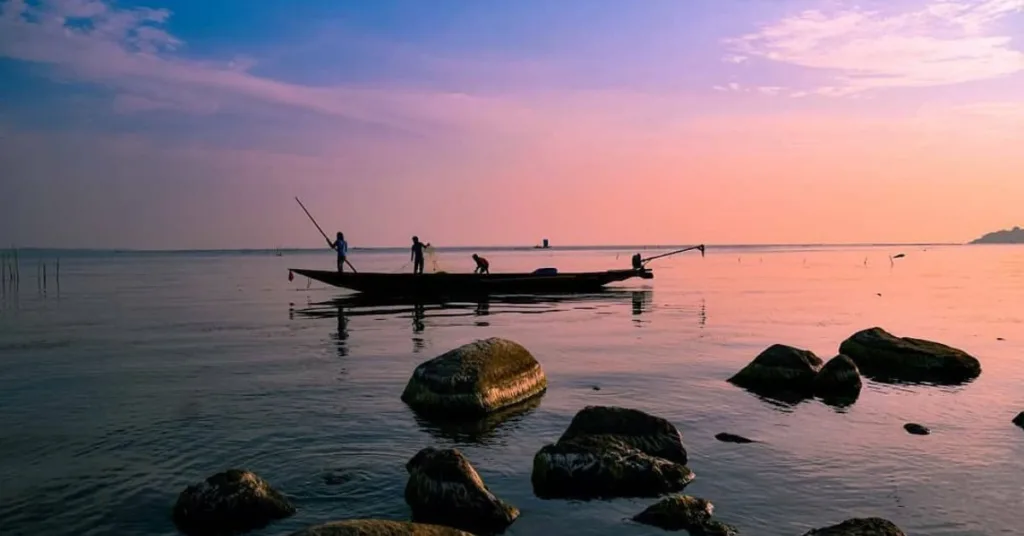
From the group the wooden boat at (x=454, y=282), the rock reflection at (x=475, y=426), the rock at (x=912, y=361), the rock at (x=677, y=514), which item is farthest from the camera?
the wooden boat at (x=454, y=282)

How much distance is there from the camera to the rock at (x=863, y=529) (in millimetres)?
7441

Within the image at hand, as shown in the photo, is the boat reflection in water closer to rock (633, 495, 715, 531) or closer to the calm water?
the calm water

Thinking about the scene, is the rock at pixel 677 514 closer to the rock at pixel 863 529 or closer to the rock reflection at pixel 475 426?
the rock at pixel 863 529

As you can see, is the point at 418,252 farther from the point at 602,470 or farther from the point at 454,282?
the point at 602,470

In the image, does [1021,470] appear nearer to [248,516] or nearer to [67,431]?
[248,516]

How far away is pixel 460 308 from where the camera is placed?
125 ft

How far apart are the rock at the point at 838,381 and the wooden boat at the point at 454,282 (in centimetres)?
2812

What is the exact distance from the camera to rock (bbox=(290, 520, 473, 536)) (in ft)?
22.0

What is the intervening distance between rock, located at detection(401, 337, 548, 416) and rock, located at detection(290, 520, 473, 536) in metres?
6.88

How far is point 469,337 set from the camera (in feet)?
85.5

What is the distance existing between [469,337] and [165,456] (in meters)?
15.0

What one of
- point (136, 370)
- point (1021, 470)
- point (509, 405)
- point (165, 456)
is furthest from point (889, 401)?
point (136, 370)

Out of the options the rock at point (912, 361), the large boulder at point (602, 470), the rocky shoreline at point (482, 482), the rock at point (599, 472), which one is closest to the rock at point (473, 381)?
the rocky shoreline at point (482, 482)

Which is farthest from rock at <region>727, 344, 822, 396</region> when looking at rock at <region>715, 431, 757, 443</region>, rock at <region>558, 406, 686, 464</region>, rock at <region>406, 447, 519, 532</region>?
rock at <region>406, 447, 519, 532</region>
